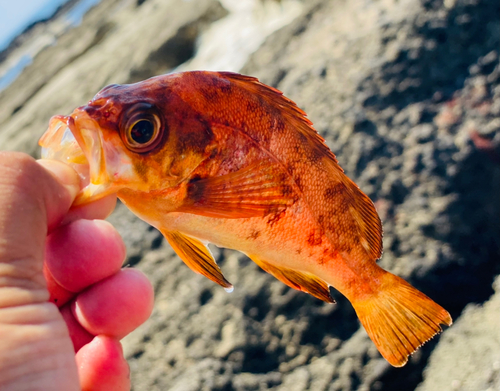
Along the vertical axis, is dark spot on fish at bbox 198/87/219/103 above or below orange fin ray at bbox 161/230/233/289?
above

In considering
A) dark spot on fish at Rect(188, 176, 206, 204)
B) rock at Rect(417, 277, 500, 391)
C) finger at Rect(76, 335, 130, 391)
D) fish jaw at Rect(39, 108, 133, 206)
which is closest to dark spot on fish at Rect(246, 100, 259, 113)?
dark spot on fish at Rect(188, 176, 206, 204)

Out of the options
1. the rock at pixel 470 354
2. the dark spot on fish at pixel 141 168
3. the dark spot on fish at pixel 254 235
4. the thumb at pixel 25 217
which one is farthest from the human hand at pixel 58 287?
the rock at pixel 470 354

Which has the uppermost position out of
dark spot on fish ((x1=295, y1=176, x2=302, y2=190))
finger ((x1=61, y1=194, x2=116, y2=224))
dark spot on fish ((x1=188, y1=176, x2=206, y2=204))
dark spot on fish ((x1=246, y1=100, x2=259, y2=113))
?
dark spot on fish ((x1=246, y1=100, x2=259, y2=113))

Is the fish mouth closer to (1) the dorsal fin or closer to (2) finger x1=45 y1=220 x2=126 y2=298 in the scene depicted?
(2) finger x1=45 y1=220 x2=126 y2=298

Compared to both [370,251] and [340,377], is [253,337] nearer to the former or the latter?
[340,377]

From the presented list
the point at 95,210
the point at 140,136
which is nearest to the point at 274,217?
the point at 140,136

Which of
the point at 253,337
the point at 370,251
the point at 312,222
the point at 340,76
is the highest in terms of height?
the point at 312,222

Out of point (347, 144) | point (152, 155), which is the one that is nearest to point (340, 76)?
point (347, 144)
